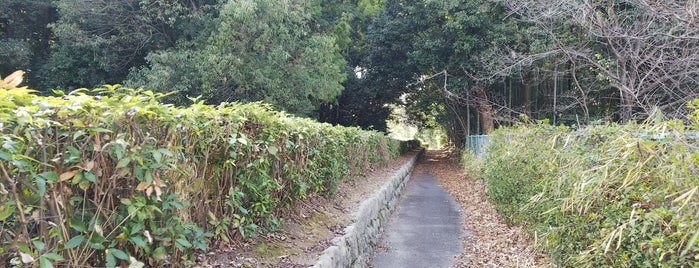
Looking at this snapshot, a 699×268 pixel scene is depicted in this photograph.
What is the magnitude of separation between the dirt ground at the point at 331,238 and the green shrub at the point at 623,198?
30.4 inches

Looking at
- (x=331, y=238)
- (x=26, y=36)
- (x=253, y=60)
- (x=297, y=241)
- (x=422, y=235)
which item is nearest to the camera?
(x=297, y=241)

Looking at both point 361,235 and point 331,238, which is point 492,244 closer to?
point 361,235

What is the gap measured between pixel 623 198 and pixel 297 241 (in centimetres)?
298

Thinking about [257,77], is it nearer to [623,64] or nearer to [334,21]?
[334,21]

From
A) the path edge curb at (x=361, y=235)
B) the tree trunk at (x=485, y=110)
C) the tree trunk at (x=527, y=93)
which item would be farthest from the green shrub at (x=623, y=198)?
the tree trunk at (x=485, y=110)

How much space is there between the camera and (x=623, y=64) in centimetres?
929

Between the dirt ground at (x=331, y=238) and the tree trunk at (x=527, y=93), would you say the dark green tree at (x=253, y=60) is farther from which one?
the tree trunk at (x=527, y=93)

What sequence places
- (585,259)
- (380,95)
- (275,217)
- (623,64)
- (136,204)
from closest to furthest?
(136,204) < (585,259) < (275,217) < (623,64) < (380,95)

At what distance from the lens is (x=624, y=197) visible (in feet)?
9.53

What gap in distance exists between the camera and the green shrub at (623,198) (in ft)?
8.04

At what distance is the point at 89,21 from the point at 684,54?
17.3m

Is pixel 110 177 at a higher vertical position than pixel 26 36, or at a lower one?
lower

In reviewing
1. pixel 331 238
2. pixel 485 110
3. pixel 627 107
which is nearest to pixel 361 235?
pixel 331 238

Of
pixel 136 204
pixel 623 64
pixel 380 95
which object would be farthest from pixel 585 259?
pixel 380 95
